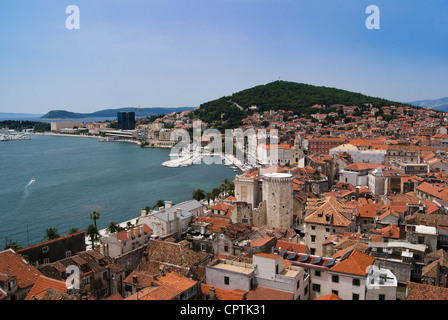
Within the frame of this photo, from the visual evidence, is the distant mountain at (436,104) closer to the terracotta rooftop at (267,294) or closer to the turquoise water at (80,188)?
the turquoise water at (80,188)

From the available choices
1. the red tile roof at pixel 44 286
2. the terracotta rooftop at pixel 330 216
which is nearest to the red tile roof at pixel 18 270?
the red tile roof at pixel 44 286

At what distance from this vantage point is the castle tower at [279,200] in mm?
12680

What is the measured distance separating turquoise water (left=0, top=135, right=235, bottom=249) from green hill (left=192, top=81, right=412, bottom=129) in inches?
885

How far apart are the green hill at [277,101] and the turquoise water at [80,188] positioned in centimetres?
2248

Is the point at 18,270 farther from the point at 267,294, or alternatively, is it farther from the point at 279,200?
the point at 279,200

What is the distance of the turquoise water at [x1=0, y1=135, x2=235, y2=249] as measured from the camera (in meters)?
18.7

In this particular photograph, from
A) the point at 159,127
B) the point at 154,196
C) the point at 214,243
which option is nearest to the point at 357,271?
the point at 214,243

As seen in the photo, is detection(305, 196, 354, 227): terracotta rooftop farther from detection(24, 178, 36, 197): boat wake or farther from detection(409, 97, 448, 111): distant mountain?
detection(409, 97, 448, 111): distant mountain

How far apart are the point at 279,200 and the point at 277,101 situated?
5818cm

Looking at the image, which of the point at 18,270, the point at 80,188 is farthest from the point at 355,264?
the point at 80,188

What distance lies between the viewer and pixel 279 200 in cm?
1273

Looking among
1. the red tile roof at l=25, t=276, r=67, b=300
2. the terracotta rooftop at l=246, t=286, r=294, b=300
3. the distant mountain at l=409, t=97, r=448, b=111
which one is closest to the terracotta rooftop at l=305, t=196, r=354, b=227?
the terracotta rooftop at l=246, t=286, r=294, b=300

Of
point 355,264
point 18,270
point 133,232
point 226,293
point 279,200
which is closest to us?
point 226,293

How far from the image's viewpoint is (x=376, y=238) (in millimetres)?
8602
